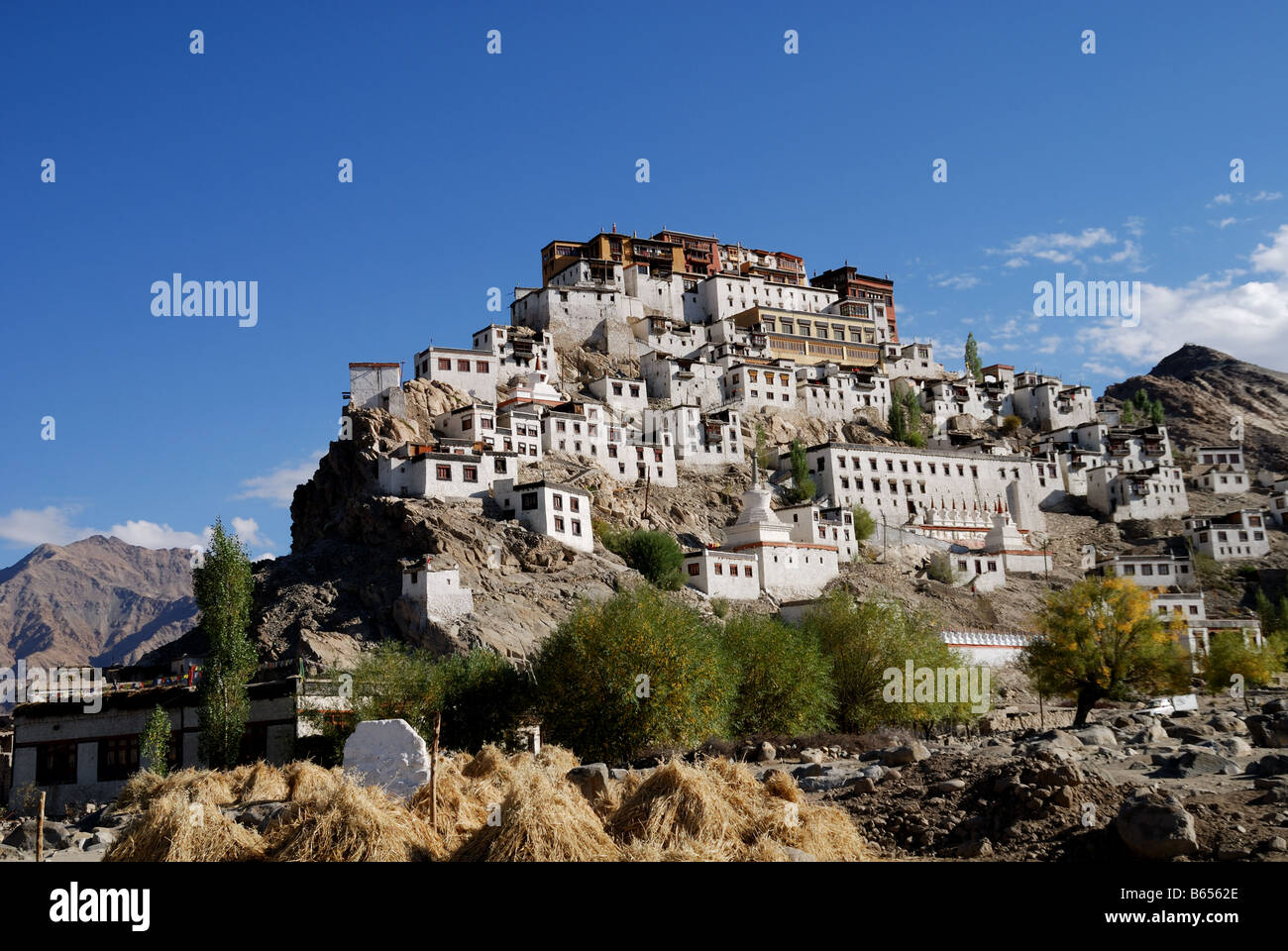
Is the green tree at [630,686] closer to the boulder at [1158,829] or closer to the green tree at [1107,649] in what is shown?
the green tree at [1107,649]

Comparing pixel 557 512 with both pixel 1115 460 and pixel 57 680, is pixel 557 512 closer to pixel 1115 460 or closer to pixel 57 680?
pixel 57 680

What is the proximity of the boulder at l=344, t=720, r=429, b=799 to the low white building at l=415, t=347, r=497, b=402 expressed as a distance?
6785cm

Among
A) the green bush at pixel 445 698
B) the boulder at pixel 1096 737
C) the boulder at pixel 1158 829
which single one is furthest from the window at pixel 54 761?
the boulder at pixel 1158 829

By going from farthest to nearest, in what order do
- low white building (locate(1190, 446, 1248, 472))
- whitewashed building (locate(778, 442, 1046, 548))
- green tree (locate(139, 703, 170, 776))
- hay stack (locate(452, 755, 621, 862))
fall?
low white building (locate(1190, 446, 1248, 472))
whitewashed building (locate(778, 442, 1046, 548))
green tree (locate(139, 703, 170, 776))
hay stack (locate(452, 755, 621, 862))

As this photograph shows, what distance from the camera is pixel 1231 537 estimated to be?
99.4m

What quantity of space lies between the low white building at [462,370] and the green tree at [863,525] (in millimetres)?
29846

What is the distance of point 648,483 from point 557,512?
1659cm

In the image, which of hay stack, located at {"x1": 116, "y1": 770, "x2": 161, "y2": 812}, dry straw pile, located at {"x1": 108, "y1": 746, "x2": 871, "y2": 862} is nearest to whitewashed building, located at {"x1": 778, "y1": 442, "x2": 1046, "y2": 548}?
hay stack, located at {"x1": 116, "y1": 770, "x2": 161, "y2": 812}

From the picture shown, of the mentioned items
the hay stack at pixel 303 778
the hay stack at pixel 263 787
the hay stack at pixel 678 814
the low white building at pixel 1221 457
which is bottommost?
the hay stack at pixel 263 787

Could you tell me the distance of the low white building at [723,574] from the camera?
74375 mm

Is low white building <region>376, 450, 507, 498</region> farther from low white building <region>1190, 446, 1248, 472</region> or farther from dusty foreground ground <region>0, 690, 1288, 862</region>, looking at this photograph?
low white building <region>1190, 446, 1248, 472</region>

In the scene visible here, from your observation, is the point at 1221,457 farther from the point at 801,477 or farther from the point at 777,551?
the point at 777,551

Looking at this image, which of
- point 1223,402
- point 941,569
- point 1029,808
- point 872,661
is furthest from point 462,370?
point 1223,402

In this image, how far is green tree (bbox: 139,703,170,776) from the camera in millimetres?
38375
